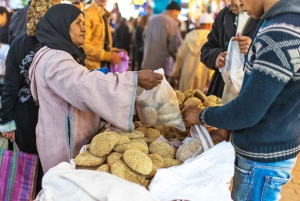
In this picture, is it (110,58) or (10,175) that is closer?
(10,175)

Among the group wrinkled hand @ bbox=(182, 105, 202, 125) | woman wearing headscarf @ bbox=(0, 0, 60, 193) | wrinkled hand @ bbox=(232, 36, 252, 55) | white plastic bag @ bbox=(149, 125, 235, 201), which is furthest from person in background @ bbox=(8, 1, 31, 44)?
white plastic bag @ bbox=(149, 125, 235, 201)

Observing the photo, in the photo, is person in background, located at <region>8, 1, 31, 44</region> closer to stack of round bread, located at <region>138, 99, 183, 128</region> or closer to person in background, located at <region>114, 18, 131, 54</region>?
stack of round bread, located at <region>138, 99, 183, 128</region>

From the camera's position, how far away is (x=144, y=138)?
6.48ft

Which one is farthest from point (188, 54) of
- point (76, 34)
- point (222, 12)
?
point (76, 34)

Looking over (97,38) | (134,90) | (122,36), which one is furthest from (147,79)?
(122,36)

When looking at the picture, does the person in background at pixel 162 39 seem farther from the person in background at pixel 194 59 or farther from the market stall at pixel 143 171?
the market stall at pixel 143 171

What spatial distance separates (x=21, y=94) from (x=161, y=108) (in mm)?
1227

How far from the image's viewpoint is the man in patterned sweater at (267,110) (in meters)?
1.31

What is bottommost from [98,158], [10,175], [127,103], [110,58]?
[10,175]

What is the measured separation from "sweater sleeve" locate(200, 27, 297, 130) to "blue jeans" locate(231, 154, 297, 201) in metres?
0.25

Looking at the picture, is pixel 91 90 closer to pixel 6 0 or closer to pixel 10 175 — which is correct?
pixel 10 175

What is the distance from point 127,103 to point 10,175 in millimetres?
1373

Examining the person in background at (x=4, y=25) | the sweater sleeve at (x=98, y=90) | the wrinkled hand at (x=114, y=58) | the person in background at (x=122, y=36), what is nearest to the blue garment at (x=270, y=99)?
the sweater sleeve at (x=98, y=90)

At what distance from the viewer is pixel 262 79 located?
1.32 meters
